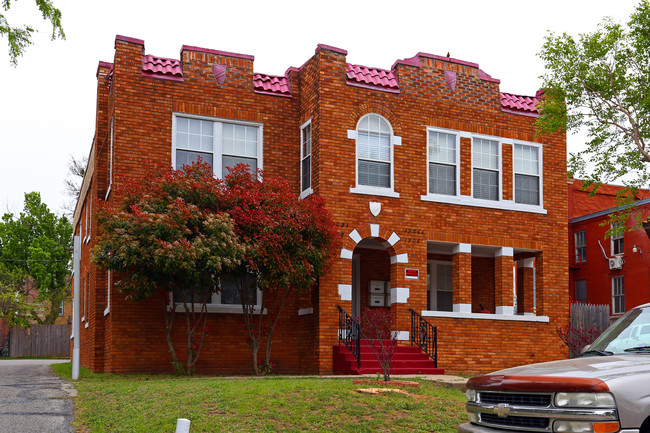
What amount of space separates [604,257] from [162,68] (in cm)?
2412

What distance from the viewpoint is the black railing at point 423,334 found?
17625mm

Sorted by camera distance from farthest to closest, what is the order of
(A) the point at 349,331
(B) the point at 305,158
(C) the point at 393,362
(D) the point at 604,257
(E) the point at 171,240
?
1. (D) the point at 604,257
2. (B) the point at 305,158
3. (A) the point at 349,331
4. (C) the point at 393,362
5. (E) the point at 171,240

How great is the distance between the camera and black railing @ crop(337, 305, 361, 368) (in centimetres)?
1656

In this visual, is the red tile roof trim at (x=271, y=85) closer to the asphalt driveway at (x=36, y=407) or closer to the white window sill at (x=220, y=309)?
the white window sill at (x=220, y=309)

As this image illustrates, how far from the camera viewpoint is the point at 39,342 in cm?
4225

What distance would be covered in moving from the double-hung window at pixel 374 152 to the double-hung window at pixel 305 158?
1268 millimetres

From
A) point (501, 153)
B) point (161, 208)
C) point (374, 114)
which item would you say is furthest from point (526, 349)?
point (161, 208)

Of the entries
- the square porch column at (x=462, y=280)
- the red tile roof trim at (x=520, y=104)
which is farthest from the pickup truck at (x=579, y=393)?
the red tile roof trim at (x=520, y=104)

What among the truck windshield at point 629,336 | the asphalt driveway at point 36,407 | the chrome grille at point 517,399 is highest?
the truck windshield at point 629,336

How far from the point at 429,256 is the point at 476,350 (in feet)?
11.3

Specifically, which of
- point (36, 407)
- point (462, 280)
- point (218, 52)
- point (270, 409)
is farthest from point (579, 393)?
point (218, 52)

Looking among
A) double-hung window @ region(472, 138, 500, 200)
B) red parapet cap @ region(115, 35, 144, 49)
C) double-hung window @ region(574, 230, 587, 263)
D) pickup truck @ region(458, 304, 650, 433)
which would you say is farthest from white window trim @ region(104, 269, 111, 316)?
double-hung window @ region(574, 230, 587, 263)

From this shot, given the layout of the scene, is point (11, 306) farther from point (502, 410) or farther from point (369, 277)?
point (502, 410)

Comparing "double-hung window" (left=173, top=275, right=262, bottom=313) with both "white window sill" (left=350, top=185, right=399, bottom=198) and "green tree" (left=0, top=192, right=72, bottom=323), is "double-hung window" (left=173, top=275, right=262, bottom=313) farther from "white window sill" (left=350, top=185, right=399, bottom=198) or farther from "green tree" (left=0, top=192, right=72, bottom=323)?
"green tree" (left=0, top=192, right=72, bottom=323)
